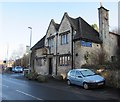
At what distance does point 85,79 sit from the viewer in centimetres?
1681

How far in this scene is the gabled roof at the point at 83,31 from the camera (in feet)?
86.2

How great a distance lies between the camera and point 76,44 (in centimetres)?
2605

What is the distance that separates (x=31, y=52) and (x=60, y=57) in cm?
1010

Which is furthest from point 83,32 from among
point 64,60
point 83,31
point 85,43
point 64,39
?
point 64,60

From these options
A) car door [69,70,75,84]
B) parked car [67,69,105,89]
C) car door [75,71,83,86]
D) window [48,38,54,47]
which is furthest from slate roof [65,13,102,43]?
car door [75,71,83,86]

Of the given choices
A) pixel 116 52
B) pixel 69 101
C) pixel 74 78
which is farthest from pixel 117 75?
pixel 116 52

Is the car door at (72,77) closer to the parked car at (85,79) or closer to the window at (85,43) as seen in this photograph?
the parked car at (85,79)

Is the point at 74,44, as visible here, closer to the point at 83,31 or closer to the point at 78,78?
the point at 83,31

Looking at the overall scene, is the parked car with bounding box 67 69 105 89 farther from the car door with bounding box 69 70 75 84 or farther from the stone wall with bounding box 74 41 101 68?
the stone wall with bounding box 74 41 101 68

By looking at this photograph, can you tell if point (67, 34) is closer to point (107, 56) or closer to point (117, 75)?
point (107, 56)

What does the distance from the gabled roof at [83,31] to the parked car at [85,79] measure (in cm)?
780

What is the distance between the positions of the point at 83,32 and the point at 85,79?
11.6 metres

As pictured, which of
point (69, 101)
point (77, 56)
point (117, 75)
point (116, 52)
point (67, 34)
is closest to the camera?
point (69, 101)

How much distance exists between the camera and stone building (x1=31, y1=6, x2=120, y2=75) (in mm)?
26094
